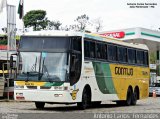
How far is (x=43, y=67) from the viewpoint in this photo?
19609 millimetres

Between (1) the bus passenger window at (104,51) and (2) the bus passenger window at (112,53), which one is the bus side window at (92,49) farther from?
(2) the bus passenger window at (112,53)

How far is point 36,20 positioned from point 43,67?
86.8 meters

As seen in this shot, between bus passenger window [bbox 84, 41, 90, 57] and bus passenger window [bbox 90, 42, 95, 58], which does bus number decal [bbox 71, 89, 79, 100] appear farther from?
bus passenger window [bbox 90, 42, 95, 58]

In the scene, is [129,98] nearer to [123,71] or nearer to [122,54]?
[123,71]

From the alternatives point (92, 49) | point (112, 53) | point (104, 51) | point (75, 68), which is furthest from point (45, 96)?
point (112, 53)

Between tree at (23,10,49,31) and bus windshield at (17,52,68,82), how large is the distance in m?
85.9

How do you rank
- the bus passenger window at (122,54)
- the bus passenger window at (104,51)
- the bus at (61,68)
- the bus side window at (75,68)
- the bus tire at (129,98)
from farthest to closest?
the bus tire at (129,98) → the bus passenger window at (122,54) → the bus passenger window at (104,51) → the bus side window at (75,68) → the bus at (61,68)

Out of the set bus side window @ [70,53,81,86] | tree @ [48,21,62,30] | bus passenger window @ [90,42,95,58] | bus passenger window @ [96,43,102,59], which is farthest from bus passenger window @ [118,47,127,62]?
tree @ [48,21,62,30]

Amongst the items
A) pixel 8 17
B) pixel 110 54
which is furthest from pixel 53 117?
pixel 8 17

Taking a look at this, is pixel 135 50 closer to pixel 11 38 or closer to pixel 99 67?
pixel 99 67

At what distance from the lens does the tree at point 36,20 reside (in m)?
106

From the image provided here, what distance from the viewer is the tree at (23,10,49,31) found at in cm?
10581

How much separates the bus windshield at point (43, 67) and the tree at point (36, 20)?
282 ft

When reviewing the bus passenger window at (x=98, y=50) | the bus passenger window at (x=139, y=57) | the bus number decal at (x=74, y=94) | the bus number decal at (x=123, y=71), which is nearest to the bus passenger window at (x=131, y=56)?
the bus number decal at (x=123, y=71)
